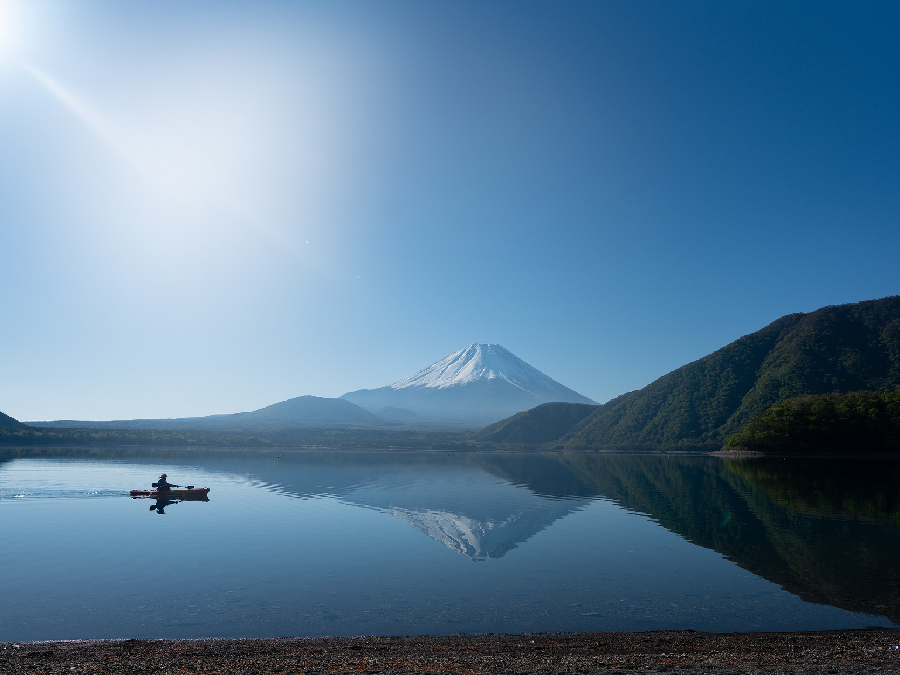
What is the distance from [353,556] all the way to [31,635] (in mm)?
13416

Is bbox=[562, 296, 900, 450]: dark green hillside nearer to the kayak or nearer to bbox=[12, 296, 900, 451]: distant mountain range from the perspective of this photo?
bbox=[12, 296, 900, 451]: distant mountain range

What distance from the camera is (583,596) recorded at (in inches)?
758

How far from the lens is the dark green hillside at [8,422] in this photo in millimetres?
165400

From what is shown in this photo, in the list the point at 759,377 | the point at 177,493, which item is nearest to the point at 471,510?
the point at 177,493

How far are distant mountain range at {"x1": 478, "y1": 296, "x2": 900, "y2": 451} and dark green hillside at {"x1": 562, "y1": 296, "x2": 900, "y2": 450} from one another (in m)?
0.20

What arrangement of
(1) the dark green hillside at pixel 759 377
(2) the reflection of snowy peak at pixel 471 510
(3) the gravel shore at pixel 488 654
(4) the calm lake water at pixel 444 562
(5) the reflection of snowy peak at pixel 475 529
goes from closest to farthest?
(3) the gravel shore at pixel 488 654 < (4) the calm lake water at pixel 444 562 < (5) the reflection of snowy peak at pixel 475 529 < (2) the reflection of snowy peak at pixel 471 510 < (1) the dark green hillside at pixel 759 377

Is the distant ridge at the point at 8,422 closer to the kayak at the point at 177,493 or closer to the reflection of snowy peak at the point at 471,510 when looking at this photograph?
the kayak at the point at 177,493

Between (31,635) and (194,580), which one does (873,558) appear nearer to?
(194,580)

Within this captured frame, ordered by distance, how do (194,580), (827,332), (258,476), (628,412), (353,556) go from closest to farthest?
(194,580) → (353,556) → (258,476) → (827,332) → (628,412)

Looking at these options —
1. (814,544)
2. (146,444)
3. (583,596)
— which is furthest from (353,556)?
(146,444)

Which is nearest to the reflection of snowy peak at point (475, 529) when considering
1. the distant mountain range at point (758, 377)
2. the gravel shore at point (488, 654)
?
the gravel shore at point (488, 654)

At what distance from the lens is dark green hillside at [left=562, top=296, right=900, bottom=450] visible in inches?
4771

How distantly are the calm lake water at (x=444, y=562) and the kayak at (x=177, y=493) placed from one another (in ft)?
2.74

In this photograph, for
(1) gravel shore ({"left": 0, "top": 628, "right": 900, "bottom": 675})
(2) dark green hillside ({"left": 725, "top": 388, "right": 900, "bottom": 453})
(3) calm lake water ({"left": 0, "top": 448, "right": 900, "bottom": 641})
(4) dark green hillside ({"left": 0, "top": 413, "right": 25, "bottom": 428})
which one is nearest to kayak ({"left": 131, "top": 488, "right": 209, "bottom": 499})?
(3) calm lake water ({"left": 0, "top": 448, "right": 900, "bottom": 641})
